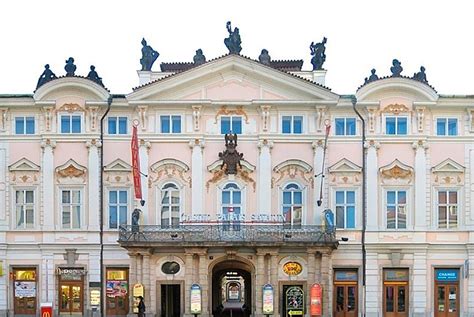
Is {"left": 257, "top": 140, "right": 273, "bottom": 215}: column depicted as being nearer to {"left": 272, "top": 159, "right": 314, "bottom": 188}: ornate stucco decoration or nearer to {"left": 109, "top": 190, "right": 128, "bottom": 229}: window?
{"left": 272, "top": 159, "right": 314, "bottom": 188}: ornate stucco decoration

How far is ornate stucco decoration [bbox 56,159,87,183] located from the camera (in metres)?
46.8

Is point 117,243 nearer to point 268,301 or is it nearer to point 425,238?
point 268,301

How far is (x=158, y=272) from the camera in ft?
150

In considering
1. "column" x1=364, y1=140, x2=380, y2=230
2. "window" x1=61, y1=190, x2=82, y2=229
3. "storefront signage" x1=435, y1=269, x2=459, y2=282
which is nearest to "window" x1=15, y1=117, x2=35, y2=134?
"window" x1=61, y1=190, x2=82, y2=229

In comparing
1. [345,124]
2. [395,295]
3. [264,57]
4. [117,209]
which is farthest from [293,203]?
[117,209]

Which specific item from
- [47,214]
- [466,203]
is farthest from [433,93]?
[47,214]

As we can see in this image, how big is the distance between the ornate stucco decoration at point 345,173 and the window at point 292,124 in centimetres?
279

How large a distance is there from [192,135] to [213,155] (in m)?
1.61

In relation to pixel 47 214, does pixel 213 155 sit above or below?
above

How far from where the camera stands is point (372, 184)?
153 ft

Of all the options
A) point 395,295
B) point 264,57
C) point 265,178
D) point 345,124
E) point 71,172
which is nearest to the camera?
point 395,295

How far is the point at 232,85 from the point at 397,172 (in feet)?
33.8

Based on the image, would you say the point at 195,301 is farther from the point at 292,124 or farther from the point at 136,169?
the point at 292,124

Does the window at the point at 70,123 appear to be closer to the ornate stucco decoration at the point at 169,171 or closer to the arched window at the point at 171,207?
the ornate stucco decoration at the point at 169,171
